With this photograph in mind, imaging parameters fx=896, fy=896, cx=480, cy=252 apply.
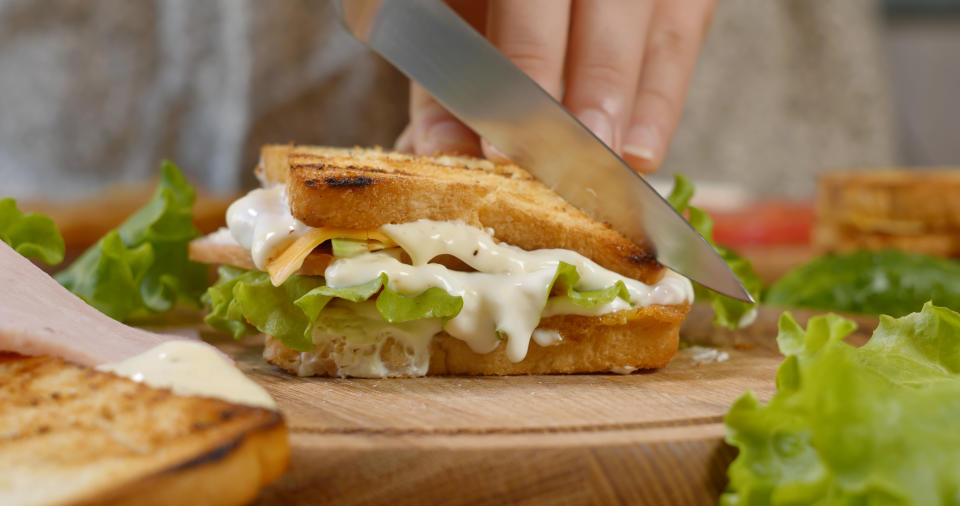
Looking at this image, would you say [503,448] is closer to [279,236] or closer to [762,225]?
[279,236]

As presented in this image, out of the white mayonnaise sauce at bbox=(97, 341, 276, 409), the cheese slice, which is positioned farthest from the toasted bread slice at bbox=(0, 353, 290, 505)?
the cheese slice

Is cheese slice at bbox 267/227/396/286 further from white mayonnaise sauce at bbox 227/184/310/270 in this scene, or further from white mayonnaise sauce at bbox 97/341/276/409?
white mayonnaise sauce at bbox 97/341/276/409

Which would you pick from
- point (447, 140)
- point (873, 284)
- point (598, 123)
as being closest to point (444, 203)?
point (598, 123)

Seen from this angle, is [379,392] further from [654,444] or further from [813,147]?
[813,147]

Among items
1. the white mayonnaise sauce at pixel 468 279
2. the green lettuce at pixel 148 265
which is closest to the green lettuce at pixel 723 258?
the white mayonnaise sauce at pixel 468 279

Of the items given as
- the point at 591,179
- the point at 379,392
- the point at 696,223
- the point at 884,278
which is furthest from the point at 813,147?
the point at 379,392

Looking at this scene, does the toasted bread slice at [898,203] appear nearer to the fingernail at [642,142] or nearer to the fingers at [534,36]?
the fingernail at [642,142]
